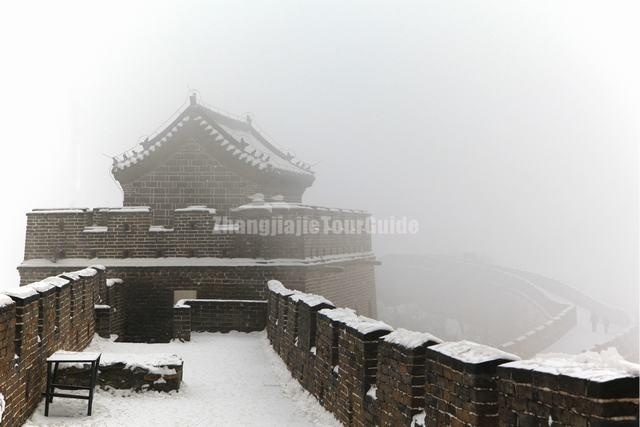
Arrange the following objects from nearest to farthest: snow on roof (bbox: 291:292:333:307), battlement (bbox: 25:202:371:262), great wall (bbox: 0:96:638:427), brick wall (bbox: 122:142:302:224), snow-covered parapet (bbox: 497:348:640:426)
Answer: snow-covered parapet (bbox: 497:348:640:426)
great wall (bbox: 0:96:638:427)
snow on roof (bbox: 291:292:333:307)
battlement (bbox: 25:202:371:262)
brick wall (bbox: 122:142:302:224)

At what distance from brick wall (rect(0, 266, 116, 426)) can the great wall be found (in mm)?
27

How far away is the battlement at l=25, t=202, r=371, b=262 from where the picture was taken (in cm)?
1512

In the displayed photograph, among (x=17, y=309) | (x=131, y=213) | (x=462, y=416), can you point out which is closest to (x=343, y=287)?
(x=131, y=213)

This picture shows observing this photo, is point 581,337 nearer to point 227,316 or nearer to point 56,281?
point 227,316

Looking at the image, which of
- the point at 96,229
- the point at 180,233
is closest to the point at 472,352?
the point at 180,233

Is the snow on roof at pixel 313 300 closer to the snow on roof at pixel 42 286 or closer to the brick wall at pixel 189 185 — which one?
the snow on roof at pixel 42 286

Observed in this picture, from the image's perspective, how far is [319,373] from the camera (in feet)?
23.0

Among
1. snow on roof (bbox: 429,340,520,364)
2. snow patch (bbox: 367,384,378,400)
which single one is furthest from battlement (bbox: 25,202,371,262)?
snow on roof (bbox: 429,340,520,364)

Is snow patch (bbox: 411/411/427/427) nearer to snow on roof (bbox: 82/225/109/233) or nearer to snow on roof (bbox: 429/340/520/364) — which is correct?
snow on roof (bbox: 429/340/520/364)

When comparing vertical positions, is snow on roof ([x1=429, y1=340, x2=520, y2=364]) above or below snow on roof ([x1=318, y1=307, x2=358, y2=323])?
above

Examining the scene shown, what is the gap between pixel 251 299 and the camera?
1505cm

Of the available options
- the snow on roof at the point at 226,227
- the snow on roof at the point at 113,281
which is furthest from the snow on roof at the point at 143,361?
the snow on roof at the point at 226,227

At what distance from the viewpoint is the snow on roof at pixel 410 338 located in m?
4.25

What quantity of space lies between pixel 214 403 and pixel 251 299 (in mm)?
7895
